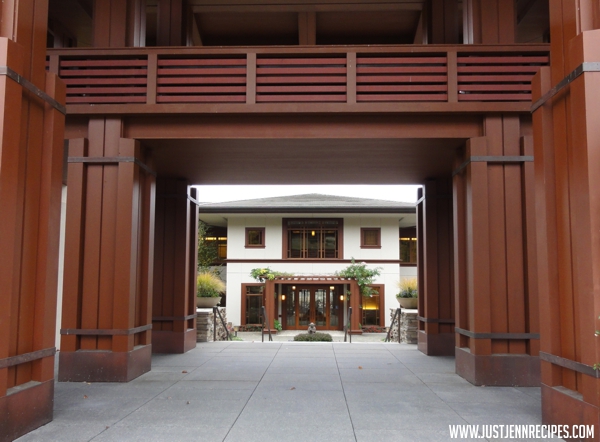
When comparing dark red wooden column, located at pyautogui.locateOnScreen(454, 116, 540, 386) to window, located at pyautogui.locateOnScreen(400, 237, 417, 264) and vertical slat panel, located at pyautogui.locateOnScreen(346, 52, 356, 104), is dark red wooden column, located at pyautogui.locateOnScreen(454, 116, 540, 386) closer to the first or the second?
vertical slat panel, located at pyautogui.locateOnScreen(346, 52, 356, 104)

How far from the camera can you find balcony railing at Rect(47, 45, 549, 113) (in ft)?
24.5

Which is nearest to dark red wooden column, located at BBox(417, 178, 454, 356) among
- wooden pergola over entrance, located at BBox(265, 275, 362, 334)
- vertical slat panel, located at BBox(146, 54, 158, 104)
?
vertical slat panel, located at BBox(146, 54, 158, 104)

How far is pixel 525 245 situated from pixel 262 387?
3.96 meters

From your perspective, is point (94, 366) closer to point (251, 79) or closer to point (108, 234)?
point (108, 234)

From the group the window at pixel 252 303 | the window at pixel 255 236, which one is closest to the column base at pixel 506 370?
the window at pixel 252 303

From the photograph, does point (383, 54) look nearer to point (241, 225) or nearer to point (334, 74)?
point (334, 74)

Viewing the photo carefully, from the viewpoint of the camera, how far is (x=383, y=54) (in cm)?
782

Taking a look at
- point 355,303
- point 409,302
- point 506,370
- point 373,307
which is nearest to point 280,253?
point 355,303

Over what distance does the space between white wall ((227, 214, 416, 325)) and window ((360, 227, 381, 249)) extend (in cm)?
15

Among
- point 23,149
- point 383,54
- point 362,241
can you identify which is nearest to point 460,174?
point 383,54

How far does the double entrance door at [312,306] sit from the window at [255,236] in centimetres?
242

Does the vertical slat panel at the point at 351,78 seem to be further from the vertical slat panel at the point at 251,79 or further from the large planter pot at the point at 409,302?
the large planter pot at the point at 409,302

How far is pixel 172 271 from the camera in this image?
34.7 feet

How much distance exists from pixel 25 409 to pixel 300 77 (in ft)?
17.3
